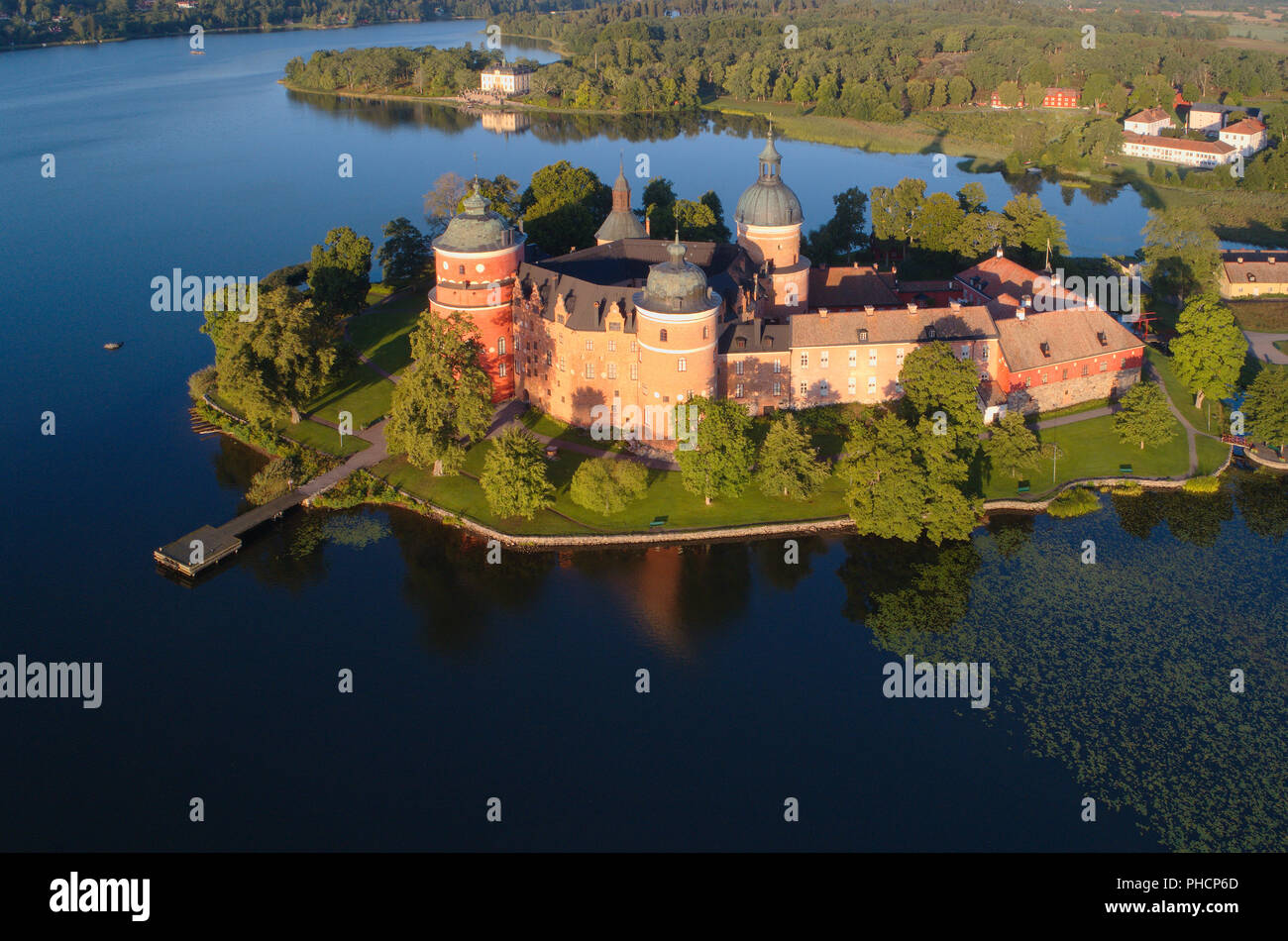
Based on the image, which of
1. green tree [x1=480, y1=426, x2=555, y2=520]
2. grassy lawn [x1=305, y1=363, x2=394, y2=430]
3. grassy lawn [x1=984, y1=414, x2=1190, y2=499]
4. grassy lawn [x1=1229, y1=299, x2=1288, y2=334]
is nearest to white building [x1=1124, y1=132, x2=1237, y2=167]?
grassy lawn [x1=1229, y1=299, x2=1288, y2=334]

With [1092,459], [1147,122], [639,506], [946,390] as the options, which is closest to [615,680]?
[639,506]

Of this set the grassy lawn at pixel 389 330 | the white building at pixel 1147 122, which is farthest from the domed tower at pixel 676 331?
the white building at pixel 1147 122

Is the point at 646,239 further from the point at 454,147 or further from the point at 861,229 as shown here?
the point at 454,147

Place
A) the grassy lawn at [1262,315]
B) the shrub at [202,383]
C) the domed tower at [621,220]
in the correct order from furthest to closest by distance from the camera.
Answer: the grassy lawn at [1262,315]
the domed tower at [621,220]
the shrub at [202,383]

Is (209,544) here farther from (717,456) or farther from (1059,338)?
(1059,338)

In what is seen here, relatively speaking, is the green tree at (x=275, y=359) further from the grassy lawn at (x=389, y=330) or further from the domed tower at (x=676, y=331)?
the domed tower at (x=676, y=331)

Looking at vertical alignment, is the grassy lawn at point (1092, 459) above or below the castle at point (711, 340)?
below
